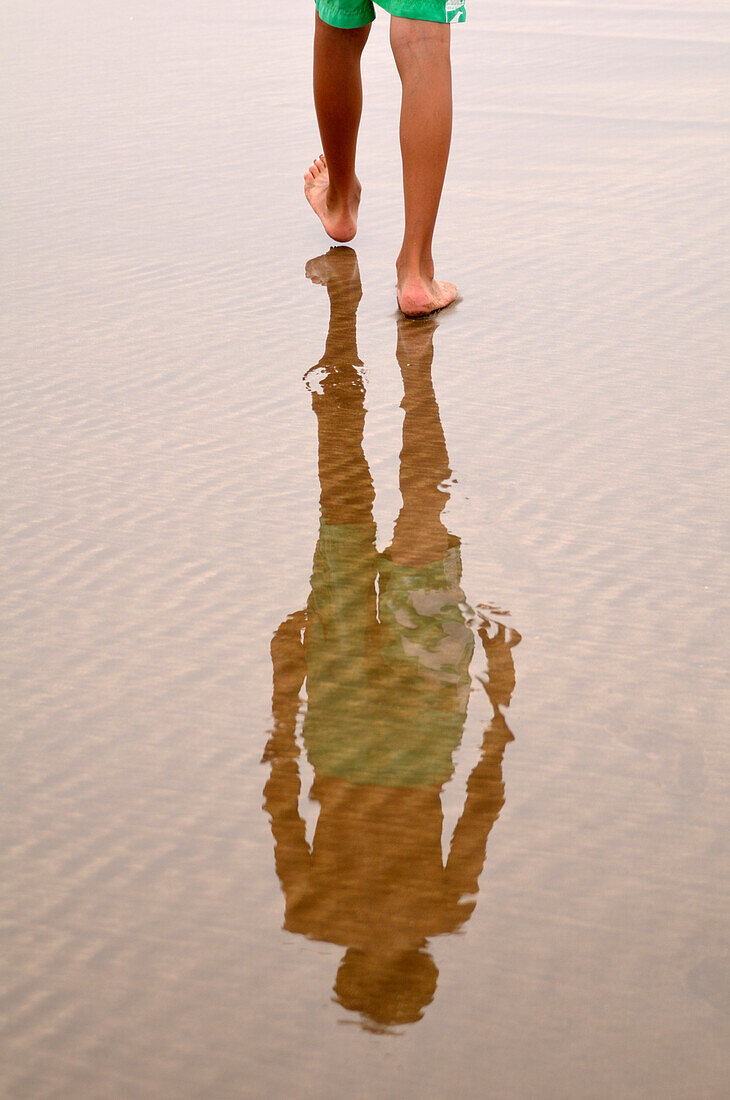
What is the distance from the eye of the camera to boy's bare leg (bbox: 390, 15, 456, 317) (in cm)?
186

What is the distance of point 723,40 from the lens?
359cm

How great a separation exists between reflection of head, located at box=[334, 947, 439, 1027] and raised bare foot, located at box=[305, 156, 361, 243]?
1.57m

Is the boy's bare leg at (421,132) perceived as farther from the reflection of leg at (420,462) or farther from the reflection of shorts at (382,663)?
the reflection of shorts at (382,663)

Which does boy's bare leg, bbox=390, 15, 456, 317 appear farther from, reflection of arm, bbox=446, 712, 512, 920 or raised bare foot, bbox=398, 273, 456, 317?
reflection of arm, bbox=446, 712, 512, 920

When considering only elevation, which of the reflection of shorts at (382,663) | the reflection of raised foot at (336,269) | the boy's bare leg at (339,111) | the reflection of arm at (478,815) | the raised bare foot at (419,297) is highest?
the boy's bare leg at (339,111)

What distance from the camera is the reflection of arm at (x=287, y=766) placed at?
3.00 feet

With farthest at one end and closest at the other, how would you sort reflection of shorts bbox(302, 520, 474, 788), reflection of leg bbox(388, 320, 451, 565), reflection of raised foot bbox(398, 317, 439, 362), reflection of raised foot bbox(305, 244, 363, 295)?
reflection of raised foot bbox(305, 244, 363, 295) → reflection of raised foot bbox(398, 317, 439, 362) → reflection of leg bbox(388, 320, 451, 565) → reflection of shorts bbox(302, 520, 474, 788)

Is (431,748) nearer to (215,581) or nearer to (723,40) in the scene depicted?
(215,581)

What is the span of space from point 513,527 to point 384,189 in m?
1.33

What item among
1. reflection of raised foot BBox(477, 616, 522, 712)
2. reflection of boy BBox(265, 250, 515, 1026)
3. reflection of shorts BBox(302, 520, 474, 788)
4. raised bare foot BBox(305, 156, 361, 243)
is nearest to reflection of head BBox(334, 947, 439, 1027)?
reflection of boy BBox(265, 250, 515, 1026)

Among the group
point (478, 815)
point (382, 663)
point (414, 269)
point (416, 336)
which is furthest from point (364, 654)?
point (414, 269)

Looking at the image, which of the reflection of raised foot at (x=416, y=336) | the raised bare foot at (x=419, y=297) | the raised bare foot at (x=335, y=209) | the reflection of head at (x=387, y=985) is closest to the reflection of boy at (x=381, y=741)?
the reflection of head at (x=387, y=985)

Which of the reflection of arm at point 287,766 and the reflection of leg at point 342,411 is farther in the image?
the reflection of leg at point 342,411

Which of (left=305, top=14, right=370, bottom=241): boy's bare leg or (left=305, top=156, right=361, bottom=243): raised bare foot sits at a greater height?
(left=305, top=14, right=370, bottom=241): boy's bare leg
